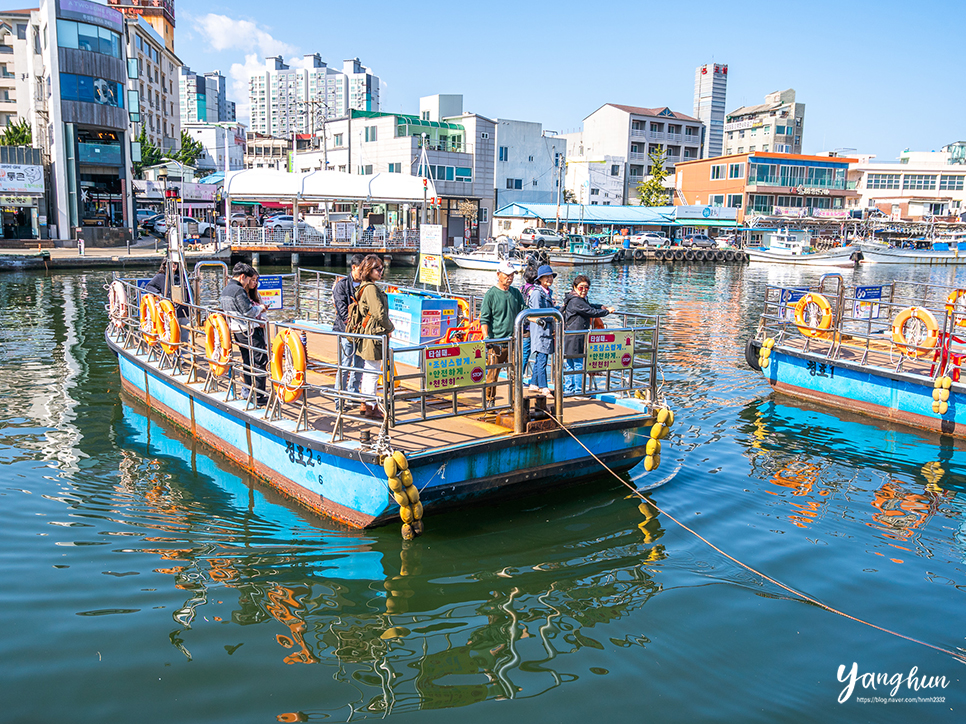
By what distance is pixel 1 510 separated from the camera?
8.23 m

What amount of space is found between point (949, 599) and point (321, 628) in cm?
584

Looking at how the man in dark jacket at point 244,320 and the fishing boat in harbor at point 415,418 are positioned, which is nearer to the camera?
the fishing boat in harbor at point 415,418

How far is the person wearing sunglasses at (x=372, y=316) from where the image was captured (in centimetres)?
803

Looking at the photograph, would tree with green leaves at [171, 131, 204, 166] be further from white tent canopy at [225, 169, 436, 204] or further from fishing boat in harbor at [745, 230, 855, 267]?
fishing boat in harbor at [745, 230, 855, 267]

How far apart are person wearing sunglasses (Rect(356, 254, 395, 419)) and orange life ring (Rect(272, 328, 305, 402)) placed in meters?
0.70

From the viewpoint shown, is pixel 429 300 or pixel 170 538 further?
pixel 429 300

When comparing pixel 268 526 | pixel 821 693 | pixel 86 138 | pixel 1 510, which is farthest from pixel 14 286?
pixel 821 693

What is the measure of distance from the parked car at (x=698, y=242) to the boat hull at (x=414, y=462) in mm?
58568

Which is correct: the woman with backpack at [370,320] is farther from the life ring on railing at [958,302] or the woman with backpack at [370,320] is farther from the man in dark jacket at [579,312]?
the life ring on railing at [958,302]

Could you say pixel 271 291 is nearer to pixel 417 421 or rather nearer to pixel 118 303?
pixel 118 303

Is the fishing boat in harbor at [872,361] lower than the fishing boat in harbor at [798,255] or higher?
lower

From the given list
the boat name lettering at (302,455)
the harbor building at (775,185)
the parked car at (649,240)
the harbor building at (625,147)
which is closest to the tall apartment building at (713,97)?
the harbor building at (625,147)

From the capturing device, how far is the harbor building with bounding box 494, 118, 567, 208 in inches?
2672

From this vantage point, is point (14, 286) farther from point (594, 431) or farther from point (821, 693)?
point (821, 693)
